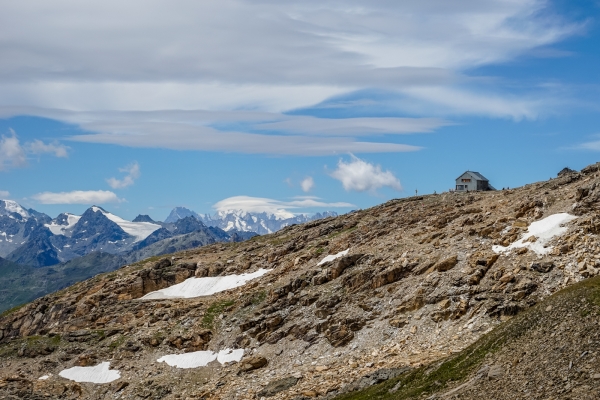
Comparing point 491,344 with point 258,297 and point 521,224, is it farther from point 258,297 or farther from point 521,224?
point 258,297

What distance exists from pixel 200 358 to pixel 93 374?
14.7m

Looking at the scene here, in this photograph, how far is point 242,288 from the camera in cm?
10081

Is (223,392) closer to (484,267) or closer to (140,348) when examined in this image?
(140,348)

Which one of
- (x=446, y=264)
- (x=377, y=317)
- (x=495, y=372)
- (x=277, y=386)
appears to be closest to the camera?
(x=495, y=372)

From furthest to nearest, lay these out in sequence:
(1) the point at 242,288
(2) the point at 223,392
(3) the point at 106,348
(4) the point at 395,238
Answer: (1) the point at 242,288 < (4) the point at 395,238 < (3) the point at 106,348 < (2) the point at 223,392

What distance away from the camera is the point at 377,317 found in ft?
238

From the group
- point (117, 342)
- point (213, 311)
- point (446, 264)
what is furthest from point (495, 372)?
point (117, 342)

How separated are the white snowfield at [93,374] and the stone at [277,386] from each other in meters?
27.4

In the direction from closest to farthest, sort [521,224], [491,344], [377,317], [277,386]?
[491,344] < [277,386] < [377,317] < [521,224]

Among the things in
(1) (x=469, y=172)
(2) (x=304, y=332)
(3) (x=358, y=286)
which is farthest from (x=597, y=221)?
(1) (x=469, y=172)

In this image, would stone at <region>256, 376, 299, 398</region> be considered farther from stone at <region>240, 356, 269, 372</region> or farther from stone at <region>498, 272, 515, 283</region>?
stone at <region>498, 272, 515, 283</region>

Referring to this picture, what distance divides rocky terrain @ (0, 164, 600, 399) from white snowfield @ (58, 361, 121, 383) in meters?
0.80

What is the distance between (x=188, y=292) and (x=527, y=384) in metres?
80.4

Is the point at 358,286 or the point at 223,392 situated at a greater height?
the point at 358,286
